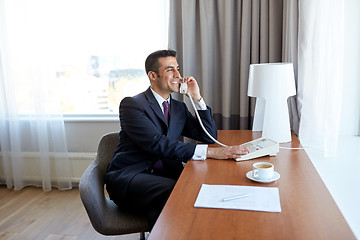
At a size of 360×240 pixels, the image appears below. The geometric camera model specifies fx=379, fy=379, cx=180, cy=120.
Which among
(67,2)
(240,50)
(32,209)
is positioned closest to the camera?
(240,50)

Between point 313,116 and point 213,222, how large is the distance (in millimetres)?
996

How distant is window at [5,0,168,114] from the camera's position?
3.37 meters

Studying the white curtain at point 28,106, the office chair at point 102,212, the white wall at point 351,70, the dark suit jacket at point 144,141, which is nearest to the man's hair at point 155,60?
the dark suit jacket at point 144,141

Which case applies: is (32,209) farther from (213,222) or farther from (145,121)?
A: (213,222)

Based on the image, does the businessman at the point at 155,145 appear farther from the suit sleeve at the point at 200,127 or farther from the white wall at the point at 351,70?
the white wall at the point at 351,70

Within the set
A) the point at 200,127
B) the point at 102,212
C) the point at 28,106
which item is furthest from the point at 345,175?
the point at 28,106

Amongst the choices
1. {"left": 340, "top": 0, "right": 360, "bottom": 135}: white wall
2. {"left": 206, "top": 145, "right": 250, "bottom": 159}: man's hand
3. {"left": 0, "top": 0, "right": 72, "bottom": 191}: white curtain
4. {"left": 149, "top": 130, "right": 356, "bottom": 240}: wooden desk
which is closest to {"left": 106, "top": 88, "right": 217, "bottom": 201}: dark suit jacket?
{"left": 206, "top": 145, "right": 250, "bottom": 159}: man's hand

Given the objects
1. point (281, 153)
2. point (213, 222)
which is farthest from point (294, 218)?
point (281, 153)

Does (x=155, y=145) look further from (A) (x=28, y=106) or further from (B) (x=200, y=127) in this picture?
(A) (x=28, y=106)

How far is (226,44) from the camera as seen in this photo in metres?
2.89

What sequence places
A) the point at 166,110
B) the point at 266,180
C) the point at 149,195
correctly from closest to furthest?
the point at 266,180
the point at 149,195
the point at 166,110

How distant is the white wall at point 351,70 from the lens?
6.98 ft

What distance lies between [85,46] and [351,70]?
2.36 m

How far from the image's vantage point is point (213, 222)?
Result: 1.23 meters
